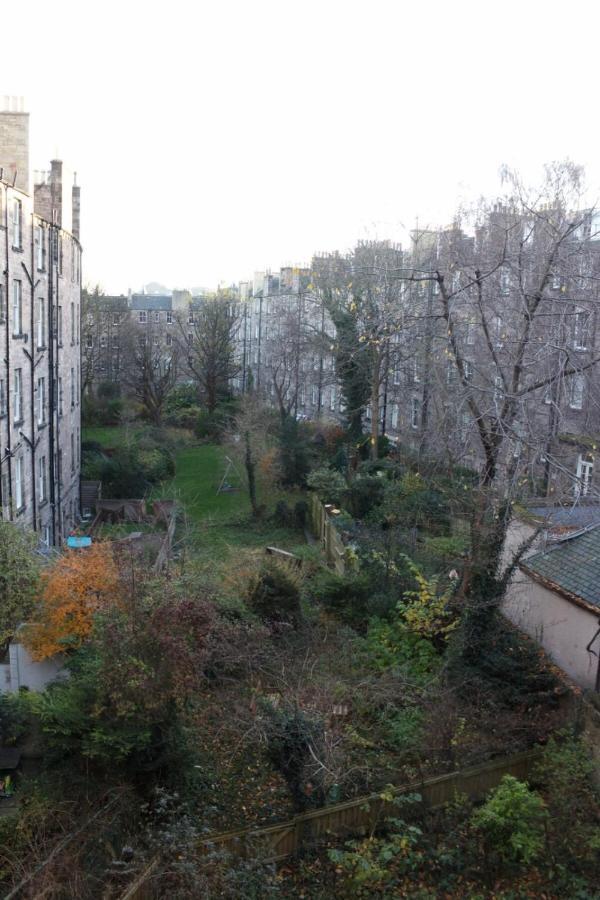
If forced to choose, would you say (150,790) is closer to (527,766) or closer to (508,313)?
(527,766)

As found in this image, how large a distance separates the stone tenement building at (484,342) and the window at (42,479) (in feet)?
35.8

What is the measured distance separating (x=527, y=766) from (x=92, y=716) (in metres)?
6.63

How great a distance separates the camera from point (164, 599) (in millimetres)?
10320

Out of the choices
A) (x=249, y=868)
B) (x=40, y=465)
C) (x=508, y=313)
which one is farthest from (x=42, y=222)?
(x=249, y=868)

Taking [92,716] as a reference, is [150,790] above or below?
below

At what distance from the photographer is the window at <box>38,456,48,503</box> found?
23677 mm

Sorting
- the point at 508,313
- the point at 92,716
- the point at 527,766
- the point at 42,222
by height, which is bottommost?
the point at 527,766

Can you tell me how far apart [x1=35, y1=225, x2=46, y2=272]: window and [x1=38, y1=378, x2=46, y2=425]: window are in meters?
3.78

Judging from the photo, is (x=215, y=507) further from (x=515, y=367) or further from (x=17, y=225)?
(x=515, y=367)

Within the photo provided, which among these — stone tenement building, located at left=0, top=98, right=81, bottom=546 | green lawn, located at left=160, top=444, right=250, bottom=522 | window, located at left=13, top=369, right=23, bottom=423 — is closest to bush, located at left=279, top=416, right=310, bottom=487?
green lawn, located at left=160, top=444, right=250, bottom=522

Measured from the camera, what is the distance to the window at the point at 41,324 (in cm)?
2347

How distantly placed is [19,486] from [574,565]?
51.5ft

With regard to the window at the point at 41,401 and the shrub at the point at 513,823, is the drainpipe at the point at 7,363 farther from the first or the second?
the shrub at the point at 513,823

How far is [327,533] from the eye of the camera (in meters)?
24.5
